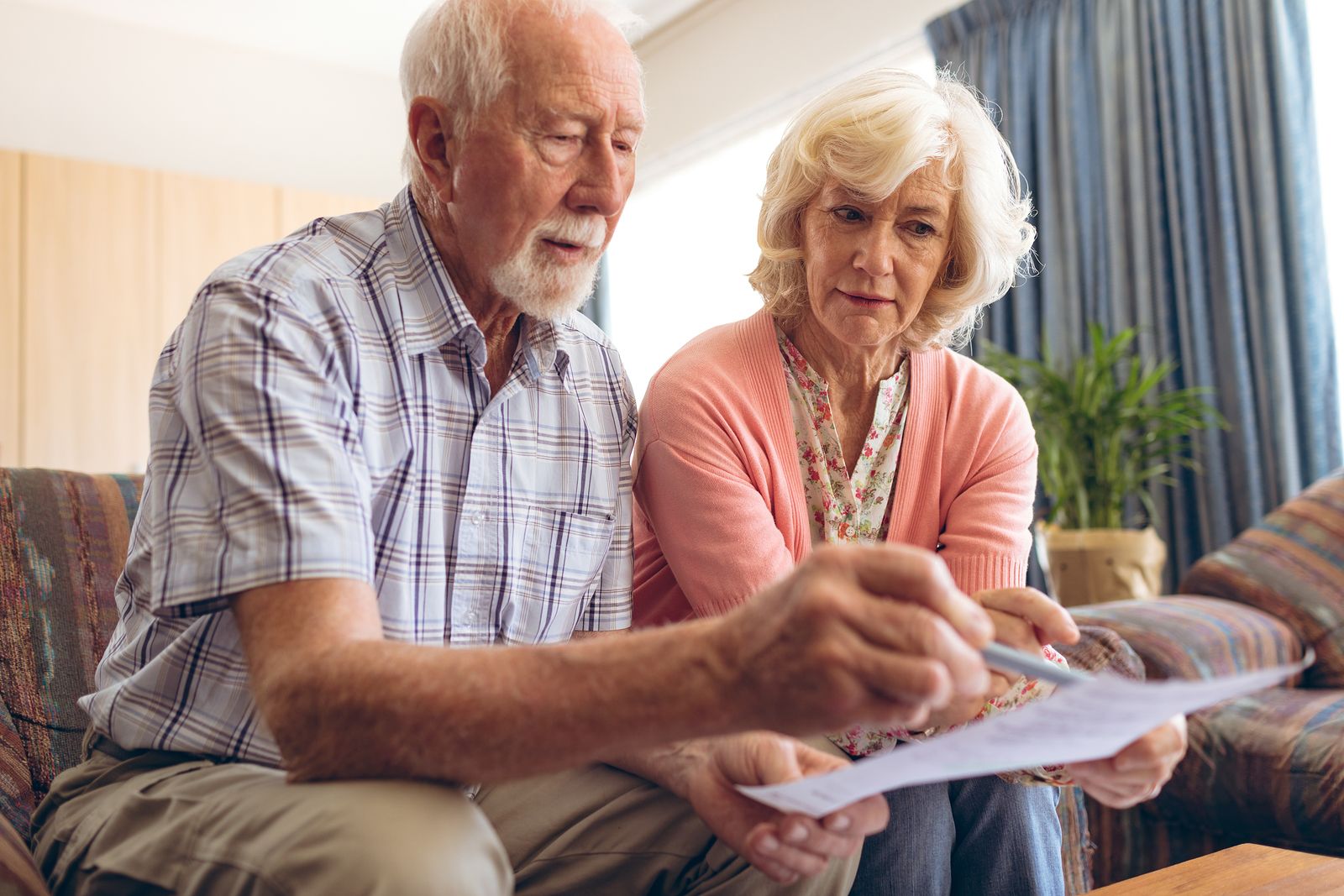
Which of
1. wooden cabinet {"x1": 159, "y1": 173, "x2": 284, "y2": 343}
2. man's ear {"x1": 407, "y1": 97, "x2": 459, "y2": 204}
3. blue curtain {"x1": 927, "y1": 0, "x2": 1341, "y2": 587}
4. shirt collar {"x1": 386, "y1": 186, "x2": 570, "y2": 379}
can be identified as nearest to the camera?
shirt collar {"x1": 386, "y1": 186, "x2": 570, "y2": 379}

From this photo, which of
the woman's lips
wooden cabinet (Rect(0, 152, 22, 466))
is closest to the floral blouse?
the woman's lips

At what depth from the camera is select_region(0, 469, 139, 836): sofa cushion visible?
1.27 m

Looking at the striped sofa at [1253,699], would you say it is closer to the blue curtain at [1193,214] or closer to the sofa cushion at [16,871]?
the blue curtain at [1193,214]

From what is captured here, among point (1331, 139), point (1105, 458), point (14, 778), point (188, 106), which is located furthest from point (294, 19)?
point (14, 778)

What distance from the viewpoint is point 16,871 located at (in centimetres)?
87

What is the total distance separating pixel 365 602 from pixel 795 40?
4.36 m

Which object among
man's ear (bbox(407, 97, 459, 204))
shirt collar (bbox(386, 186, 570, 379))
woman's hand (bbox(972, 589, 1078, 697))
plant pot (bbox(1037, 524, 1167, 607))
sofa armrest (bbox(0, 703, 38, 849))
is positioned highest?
man's ear (bbox(407, 97, 459, 204))

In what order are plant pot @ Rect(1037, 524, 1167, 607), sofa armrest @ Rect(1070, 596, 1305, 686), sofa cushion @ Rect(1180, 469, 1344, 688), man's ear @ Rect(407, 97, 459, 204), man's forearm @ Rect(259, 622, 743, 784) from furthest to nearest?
plant pot @ Rect(1037, 524, 1167, 607) → sofa cushion @ Rect(1180, 469, 1344, 688) → sofa armrest @ Rect(1070, 596, 1305, 686) → man's ear @ Rect(407, 97, 459, 204) → man's forearm @ Rect(259, 622, 743, 784)

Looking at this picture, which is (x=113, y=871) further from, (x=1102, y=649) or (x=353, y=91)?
(x=353, y=91)

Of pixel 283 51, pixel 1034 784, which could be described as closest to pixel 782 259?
pixel 1034 784

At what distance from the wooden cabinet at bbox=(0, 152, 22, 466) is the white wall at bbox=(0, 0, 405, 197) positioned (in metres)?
0.61

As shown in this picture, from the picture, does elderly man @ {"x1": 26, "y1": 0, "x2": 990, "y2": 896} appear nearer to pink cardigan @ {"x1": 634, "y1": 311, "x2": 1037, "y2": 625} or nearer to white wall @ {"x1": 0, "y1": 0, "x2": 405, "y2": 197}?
pink cardigan @ {"x1": 634, "y1": 311, "x2": 1037, "y2": 625}

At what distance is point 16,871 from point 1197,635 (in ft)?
5.96

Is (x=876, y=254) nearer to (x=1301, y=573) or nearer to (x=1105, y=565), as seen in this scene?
(x=1301, y=573)
